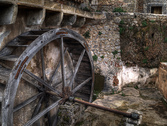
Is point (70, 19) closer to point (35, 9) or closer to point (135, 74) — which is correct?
point (35, 9)

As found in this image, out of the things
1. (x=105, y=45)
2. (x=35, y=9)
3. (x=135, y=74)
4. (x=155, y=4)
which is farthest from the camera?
(x=155, y=4)

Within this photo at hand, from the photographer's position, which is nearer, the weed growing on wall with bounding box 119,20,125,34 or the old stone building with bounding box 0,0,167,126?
the old stone building with bounding box 0,0,167,126

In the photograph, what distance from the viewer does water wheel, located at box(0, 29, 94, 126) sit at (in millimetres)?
2645

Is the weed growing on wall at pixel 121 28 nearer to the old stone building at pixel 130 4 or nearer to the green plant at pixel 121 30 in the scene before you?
the green plant at pixel 121 30

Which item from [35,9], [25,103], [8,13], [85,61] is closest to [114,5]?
[85,61]

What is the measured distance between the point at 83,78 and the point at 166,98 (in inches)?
117

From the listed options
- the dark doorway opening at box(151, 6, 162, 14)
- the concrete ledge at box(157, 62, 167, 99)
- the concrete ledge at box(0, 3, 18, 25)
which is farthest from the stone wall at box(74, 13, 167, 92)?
the dark doorway opening at box(151, 6, 162, 14)

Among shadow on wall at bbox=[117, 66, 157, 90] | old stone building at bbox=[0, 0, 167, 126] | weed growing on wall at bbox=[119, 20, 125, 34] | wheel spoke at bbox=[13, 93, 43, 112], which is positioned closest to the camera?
wheel spoke at bbox=[13, 93, 43, 112]

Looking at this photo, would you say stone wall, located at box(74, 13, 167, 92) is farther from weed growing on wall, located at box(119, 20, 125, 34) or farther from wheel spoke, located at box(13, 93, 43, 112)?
wheel spoke, located at box(13, 93, 43, 112)

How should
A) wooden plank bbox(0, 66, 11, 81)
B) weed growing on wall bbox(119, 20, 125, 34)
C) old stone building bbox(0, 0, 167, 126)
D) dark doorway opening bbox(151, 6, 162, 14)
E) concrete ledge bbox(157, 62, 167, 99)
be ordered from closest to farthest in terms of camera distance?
wooden plank bbox(0, 66, 11, 81), old stone building bbox(0, 0, 167, 126), concrete ledge bbox(157, 62, 167, 99), weed growing on wall bbox(119, 20, 125, 34), dark doorway opening bbox(151, 6, 162, 14)

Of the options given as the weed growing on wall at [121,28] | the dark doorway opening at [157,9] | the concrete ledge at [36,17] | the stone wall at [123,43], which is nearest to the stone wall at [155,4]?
the dark doorway opening at [157,9]

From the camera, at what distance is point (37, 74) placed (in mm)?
3965

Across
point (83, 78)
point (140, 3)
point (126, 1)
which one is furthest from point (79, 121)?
point (140, 3)

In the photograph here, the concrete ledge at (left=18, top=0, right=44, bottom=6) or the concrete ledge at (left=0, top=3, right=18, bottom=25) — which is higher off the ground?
the concrete ledge at (left=18, top=0, right=44, bottom=6)
